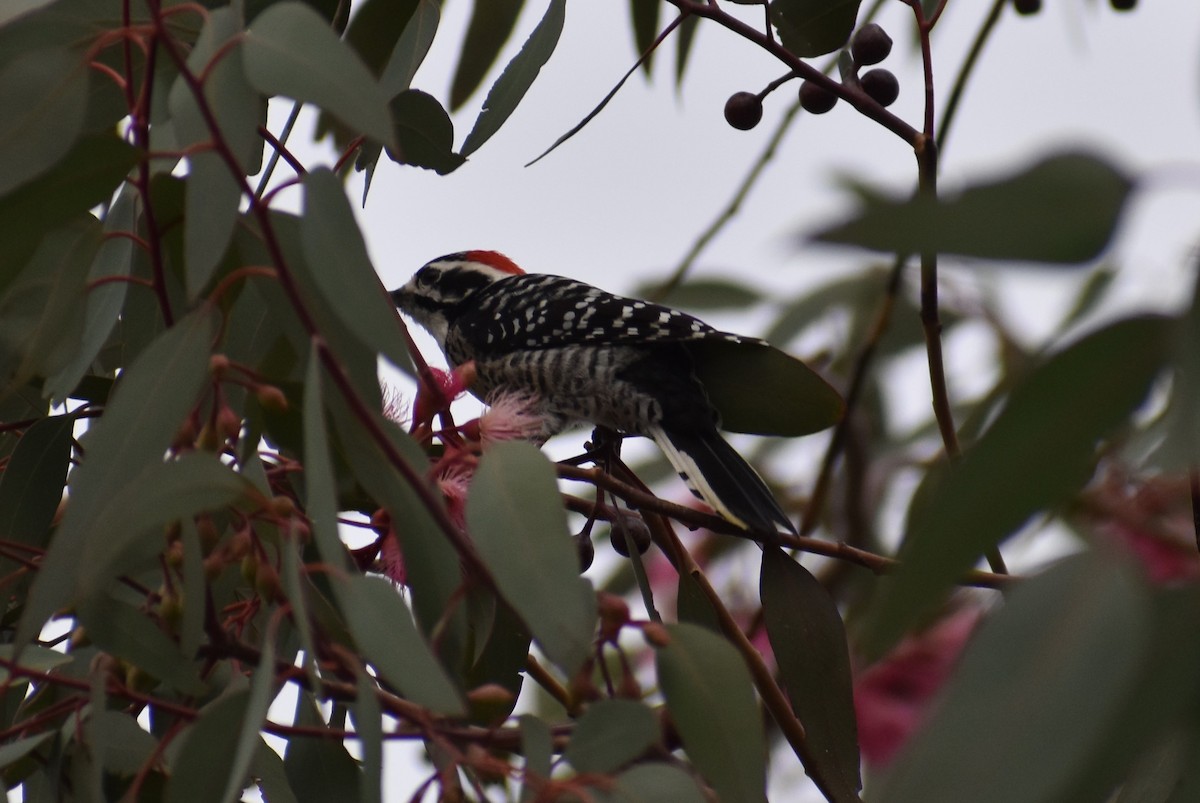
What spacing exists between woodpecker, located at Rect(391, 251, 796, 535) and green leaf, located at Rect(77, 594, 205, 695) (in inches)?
42.2

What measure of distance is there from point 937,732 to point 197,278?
89cm

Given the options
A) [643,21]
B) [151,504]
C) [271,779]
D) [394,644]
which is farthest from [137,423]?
[643,21]

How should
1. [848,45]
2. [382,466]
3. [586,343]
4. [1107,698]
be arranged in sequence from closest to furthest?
[1107,698] → [382,466] → [848,45] → [586,343]

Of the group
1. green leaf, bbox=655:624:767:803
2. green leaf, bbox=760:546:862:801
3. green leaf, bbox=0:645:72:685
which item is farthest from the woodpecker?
green leaf, bbox=0:645:72:685

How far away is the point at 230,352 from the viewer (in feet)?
6.70

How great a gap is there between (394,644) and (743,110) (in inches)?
53.1

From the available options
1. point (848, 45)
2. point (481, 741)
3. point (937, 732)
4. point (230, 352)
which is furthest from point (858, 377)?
point (937, 732)

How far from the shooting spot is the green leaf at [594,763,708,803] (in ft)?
4.75

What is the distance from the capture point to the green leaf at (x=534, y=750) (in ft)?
4.80

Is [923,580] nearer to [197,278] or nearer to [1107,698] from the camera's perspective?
[1107,698]

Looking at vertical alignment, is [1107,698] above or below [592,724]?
above

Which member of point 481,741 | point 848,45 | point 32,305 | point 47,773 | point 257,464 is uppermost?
point 848,45

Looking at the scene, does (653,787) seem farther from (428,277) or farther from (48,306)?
(428,277)

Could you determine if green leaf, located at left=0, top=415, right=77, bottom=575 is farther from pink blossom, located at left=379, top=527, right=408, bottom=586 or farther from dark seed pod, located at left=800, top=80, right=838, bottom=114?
dark seed pod, located at left=800, top=80, right=838, bottom=114
